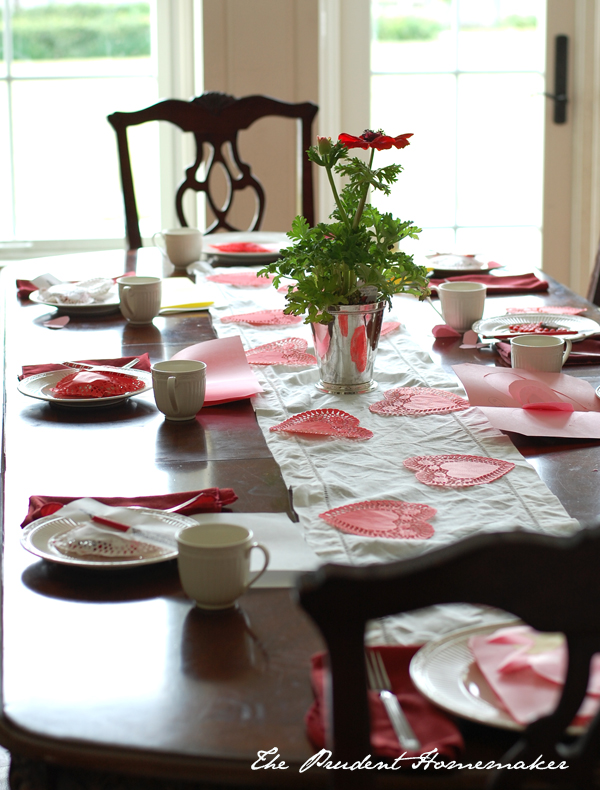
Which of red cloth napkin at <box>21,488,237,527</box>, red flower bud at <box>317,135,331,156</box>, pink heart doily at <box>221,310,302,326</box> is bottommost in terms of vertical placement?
red cloth napkin at <box>21,488,237,527</box>

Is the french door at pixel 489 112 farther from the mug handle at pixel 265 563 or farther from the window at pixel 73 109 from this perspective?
the mug handle at pixel 265 563

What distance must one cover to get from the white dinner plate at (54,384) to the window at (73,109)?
218 cm

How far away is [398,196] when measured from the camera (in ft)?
11.6

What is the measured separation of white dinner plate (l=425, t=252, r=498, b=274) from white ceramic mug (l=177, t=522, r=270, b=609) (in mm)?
1395

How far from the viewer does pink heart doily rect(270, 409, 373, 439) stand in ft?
3.73

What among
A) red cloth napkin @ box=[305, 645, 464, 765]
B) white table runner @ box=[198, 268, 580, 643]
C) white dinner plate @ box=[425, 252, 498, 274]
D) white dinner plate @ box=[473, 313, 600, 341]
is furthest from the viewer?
white dinner plate @ box=[425, 252, 498, 274]

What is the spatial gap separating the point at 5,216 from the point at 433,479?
2.75 m

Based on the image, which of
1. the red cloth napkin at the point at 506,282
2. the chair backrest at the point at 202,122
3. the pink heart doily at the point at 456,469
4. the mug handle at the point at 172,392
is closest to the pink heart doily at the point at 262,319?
the red cloth napkin at the point at 506,282

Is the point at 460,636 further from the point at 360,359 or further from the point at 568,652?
the point at 360,359

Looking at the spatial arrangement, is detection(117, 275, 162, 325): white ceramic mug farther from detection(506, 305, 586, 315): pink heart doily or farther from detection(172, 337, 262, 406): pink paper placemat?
detection(506, 305, 586, 315): pink heart doily

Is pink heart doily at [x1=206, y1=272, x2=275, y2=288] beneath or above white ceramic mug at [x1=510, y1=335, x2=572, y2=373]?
above

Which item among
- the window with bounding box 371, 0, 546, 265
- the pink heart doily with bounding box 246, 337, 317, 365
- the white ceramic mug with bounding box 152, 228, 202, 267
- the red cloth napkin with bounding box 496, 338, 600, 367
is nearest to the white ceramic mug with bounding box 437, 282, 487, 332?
the red cloth napkin with bounding box 496, 338, 600, 367

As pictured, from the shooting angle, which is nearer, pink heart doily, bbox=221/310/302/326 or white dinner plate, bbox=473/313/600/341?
white dinner plate, bbox=473/313/600/341

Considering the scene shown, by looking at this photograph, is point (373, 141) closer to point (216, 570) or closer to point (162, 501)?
point (162, 501)
